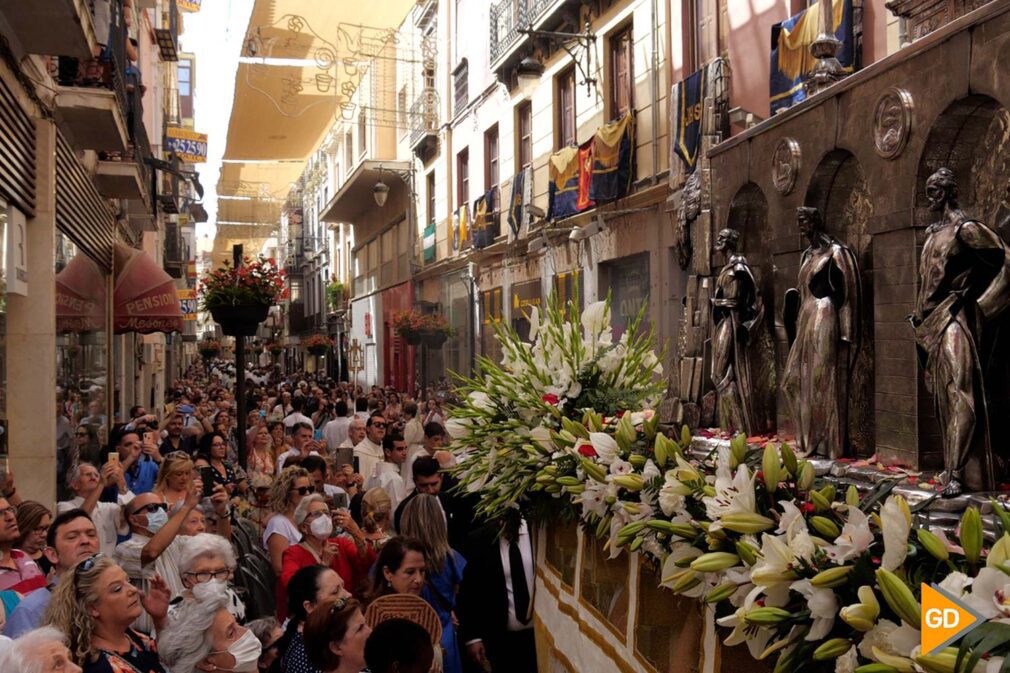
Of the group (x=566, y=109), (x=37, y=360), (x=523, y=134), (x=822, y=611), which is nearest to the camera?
(x=822, y=611)

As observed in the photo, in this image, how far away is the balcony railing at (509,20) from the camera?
17.8 m

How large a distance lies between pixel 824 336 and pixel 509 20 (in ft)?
50.3

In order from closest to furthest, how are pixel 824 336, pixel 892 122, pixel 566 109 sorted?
1. pixel 892 122
2. pixel 824 336
3. pixel 566 109

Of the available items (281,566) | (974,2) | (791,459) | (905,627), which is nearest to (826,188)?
(974,2)

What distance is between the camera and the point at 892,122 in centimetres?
508

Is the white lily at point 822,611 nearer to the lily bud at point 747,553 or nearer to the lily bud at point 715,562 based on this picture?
the lily bud at point 747,553

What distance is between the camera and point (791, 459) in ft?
11.3

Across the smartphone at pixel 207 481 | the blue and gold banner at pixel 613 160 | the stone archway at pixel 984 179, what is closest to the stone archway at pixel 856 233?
the stone archway at pixel 984 179

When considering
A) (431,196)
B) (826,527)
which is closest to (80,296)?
(826,527)

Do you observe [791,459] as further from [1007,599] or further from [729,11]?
[729,11]

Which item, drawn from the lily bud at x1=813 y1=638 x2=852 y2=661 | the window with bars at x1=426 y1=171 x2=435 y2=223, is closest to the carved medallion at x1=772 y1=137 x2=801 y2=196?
the lily bud at x1=813 y1=638 x2=852 y2=661

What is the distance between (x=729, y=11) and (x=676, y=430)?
7.59 m

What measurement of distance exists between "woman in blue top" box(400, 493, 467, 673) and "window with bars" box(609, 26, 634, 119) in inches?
412

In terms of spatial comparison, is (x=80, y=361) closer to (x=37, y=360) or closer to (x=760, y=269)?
(x=37, y=360)
